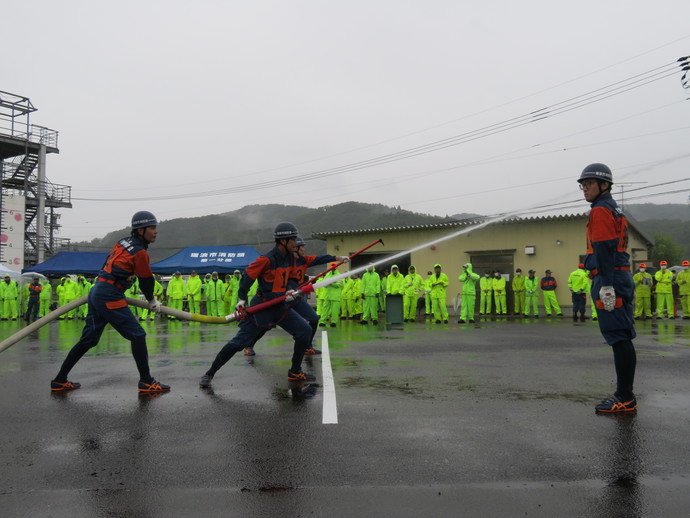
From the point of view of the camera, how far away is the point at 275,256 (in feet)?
21.0

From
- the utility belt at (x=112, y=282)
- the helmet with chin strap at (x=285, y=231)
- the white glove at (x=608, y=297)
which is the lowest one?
the white glove at (x=608, y=297)

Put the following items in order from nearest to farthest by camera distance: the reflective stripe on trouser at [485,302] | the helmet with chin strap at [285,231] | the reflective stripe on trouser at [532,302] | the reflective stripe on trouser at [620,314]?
the reflective stripe on trouser at [620,314]
the helmet with chin strap at [285,231]
the reflective stripe on trouser at [532,302]
the reflective stripe on trouser at [485,302]

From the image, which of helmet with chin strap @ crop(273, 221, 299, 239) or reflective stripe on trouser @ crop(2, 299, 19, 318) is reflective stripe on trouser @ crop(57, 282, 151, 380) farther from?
reflective stripe on trouser @ crop(2, 299, 19, 318)

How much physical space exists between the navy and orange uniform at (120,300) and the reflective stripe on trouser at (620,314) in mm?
4754

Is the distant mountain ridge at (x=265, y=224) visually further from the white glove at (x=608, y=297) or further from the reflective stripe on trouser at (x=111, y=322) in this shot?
the white glove at (x=608, y=297)

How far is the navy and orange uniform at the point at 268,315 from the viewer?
242 inches

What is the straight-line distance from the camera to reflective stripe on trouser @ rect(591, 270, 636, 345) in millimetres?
4691

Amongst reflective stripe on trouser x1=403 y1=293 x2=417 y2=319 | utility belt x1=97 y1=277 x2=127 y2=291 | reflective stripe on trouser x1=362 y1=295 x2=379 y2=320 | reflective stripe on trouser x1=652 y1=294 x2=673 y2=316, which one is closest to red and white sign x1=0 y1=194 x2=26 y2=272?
reflective stripe on trouser x1=362 y1=295 x2=379 y2=320

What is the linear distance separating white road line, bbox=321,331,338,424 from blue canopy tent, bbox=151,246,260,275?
59.7 ft

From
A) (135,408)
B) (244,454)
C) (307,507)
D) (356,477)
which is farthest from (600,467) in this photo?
(135,408)

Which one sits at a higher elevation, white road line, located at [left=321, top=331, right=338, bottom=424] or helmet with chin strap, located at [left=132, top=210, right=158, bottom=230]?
helmet with chin strap, located at [left=132, top=210, right=158, bottom=230]

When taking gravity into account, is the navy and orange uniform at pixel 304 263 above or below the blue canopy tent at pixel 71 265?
below

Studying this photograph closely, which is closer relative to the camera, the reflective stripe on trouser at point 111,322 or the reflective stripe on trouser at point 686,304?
the reflective stripe on trouser at point 111,322

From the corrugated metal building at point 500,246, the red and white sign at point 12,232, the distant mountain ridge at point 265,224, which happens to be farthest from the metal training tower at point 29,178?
the distant mountain ridge at point 265,224
